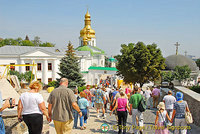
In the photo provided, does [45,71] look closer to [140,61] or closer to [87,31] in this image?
[140,61]

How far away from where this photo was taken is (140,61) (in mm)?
24422

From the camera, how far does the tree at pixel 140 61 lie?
954 inches

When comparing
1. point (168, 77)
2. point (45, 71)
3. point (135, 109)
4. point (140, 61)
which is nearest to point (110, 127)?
point (135, 109)

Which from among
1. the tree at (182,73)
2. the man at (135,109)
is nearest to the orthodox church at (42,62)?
the tree at (182,73)

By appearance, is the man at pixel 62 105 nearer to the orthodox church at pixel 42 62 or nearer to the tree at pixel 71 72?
the tree at pixel 71 72

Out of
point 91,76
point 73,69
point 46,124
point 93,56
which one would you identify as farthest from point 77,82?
point 93,56

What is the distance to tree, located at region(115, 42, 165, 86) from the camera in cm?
2423

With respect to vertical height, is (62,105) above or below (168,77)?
above

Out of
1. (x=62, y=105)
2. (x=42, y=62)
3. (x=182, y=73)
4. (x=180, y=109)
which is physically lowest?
(x=182, y=73)

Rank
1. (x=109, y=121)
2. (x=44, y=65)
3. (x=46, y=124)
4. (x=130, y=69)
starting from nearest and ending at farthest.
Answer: (x=46, y=124), (x=109, y=121), (x=130, y=69), (x=44, y=65)

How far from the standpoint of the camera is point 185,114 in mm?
5703

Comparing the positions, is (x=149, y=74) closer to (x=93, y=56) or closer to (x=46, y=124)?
(x=46, y=124)

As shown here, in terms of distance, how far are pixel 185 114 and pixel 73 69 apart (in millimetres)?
20767

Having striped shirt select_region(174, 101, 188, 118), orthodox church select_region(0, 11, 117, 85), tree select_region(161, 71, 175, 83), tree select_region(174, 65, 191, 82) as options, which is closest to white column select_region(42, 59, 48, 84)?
orthodox church select_region(0, 11, 117, 85)
